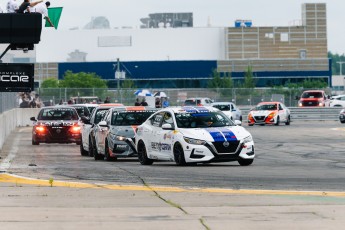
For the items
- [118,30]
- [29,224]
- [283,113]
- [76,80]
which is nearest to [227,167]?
[29,224]

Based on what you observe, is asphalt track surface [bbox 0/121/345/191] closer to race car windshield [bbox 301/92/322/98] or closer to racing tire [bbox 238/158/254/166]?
racing tire [bbox 238/158/254/166]

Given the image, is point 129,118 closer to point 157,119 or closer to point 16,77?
point 157,119

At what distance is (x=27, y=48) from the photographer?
24.6m

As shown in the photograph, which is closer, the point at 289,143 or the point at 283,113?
the point at 289,143

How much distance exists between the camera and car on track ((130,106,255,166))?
23.0 meters

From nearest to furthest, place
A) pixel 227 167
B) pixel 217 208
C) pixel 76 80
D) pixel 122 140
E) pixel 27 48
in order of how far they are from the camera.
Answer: pixel 217 208 < pixel 227 167 < pixel 27 48 < pixel 122 140 < pixel 76 80

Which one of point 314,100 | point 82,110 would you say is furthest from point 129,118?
point 314,100

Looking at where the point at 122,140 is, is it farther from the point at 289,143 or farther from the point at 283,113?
the point at 283,113

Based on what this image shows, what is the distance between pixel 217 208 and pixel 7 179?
266 inches

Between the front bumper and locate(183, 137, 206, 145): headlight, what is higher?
locate(183, 137, 206, 145): headlight

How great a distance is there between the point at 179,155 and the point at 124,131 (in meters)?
3.67

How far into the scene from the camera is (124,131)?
2695cm

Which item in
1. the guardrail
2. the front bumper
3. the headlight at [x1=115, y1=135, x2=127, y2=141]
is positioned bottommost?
the guardrail

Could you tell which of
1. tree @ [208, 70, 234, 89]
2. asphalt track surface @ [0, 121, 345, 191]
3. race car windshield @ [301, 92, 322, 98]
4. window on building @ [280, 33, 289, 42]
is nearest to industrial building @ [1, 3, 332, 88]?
window on building @ [280, 33, 289, 42]
